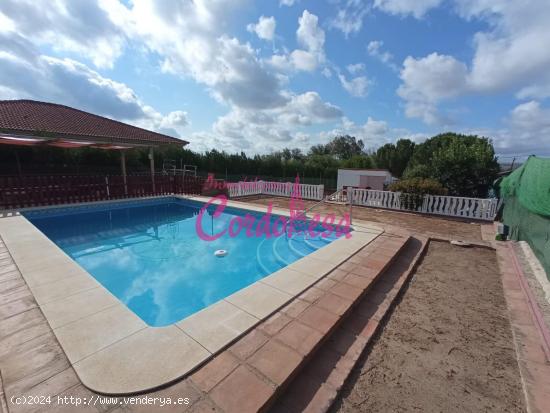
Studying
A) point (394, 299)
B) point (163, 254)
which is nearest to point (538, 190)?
point (394, 299)

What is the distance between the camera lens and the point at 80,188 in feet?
28.9

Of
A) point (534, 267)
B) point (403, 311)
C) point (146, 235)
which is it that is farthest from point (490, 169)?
point (146, 235)

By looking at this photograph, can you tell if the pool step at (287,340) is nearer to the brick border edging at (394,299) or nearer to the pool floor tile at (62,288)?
the brick border edging at (394,299)

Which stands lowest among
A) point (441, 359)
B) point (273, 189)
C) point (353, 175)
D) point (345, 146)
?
point (441, 359)

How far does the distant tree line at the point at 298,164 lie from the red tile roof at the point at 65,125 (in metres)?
4.97

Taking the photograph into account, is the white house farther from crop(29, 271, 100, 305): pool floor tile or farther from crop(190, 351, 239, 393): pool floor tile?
crop(190, 351, 239, 393): pool floor tile

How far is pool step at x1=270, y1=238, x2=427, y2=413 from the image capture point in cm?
155

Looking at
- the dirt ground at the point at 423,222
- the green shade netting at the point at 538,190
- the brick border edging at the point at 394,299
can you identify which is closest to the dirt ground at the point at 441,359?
the brick border edging at the point at 394,299

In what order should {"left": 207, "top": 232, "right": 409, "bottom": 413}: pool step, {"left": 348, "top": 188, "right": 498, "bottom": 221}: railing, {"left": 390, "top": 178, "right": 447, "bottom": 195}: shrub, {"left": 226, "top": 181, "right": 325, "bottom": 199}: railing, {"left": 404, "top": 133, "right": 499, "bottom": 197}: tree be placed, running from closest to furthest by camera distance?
{"left": 207, "top": 232, "right": 409, "bottom": 413}: pool step, {"left": 348, "top": 188, "right": 498, "bottom": 221}: railing, {"left": 390, "top": 178, "right": 447, "bottom": 195}: shrub, {"left": 404, "top": 133, "right": 499, "bottom": 197}: tree, {"left": 226, "top": 181, "right": 325, "bottom": 199}: railing

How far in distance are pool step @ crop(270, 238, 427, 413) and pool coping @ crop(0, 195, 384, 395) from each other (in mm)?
562

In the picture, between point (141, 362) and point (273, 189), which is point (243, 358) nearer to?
point (141, 362)

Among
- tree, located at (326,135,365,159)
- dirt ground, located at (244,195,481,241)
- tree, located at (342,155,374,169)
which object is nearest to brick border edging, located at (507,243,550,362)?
dirt ground, located at (244,195,481,241)

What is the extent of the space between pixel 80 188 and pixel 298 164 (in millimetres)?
20145

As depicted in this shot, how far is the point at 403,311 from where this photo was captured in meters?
2.61
